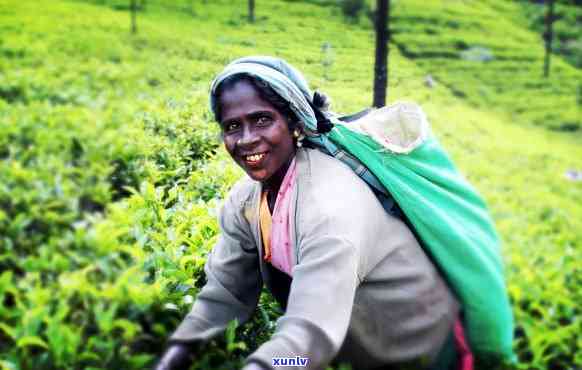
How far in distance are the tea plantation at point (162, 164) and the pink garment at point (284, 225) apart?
0.82 feet

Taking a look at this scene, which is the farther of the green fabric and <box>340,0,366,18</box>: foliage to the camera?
<box>340,0,366,18</box>: foliage

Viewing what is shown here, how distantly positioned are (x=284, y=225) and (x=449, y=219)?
0.44m

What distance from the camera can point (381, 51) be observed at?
8.29ft

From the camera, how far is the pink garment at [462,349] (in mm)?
1420

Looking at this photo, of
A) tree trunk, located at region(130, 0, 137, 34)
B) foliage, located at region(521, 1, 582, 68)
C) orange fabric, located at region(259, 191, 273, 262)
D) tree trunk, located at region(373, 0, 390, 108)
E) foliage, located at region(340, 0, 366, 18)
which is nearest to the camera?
orange fabric, located at region(259, 191, 273, 262)

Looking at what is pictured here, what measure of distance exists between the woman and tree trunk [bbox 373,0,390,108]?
3.52ft

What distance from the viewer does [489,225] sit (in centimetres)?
145

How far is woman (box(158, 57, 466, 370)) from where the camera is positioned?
1.31 metres

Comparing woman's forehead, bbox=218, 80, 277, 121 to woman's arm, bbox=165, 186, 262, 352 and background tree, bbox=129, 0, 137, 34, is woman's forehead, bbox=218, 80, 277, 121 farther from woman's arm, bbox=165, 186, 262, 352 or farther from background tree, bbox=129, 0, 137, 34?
background tree, bbox=129, 0, 137, 34

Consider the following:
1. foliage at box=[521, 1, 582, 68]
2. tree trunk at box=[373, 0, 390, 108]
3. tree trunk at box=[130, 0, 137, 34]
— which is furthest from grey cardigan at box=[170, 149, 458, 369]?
foliage at box=[521, 1, 582, 68]

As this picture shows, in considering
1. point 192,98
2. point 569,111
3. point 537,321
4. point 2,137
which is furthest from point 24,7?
point 569,111

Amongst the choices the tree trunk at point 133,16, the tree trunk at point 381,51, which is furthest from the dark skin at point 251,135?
the tree trunk at point 133,16

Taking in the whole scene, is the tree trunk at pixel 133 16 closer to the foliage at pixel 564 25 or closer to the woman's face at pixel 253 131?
the woman's face at pixel 253 131

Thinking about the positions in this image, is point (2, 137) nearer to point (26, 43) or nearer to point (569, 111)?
point (26, 43)
